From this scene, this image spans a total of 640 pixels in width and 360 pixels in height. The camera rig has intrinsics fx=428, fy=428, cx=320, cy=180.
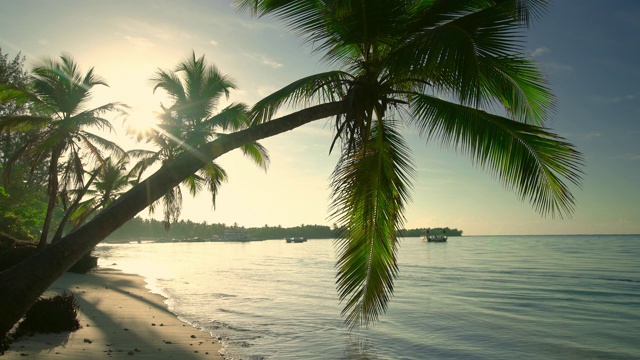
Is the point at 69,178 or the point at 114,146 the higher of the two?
the point at 114,146

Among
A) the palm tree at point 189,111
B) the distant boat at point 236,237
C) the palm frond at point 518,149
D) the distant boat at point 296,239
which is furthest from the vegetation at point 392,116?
the distant boat at point 236,237

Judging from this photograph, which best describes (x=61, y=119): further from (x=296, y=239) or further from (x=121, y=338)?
(x=296, y=239)

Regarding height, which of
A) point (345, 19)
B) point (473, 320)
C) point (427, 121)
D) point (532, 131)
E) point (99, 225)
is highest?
point (345, 19)

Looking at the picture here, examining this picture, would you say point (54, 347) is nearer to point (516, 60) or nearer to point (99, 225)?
point (99, 225)

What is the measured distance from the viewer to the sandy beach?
7.14 meters

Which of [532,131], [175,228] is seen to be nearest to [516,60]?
[532,131]

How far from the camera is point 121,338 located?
28.2ft

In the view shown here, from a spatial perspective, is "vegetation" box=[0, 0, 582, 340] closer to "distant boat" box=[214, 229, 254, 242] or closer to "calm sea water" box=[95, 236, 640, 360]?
"calm sea water" box=[95, 236, 640, 360]

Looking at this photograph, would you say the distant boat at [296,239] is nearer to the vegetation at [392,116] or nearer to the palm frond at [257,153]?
the palm frond at [257,153]

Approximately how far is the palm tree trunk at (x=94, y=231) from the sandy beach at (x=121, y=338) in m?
3.44

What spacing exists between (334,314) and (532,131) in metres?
11.6

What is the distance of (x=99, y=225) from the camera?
14.4ft

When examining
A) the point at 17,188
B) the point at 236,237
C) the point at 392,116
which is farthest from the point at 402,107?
the point at 236,237

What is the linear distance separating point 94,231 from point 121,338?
5.29 meters
